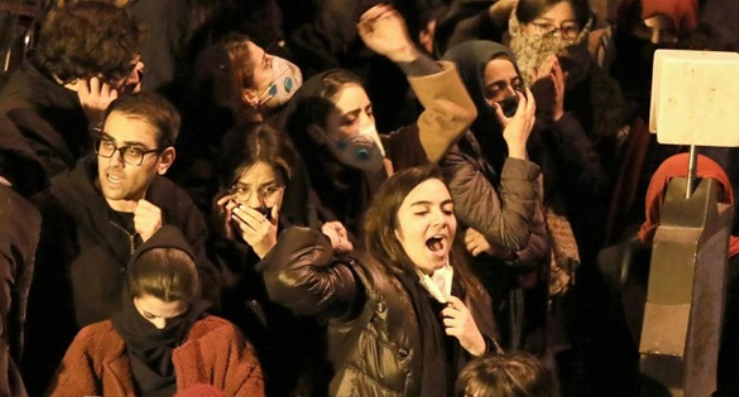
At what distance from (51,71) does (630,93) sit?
241 centimetres

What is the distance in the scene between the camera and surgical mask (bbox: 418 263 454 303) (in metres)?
5.89

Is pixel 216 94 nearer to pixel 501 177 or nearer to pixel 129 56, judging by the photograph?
pixel 129 56

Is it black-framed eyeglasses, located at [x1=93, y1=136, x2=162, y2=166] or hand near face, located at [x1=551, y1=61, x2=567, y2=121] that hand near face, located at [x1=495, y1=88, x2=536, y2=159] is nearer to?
hand near face, located at [x1=551, y1=61, x2=567, y2=121]

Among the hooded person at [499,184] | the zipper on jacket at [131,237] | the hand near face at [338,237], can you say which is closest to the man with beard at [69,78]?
the zipper on jacket at [131,237]

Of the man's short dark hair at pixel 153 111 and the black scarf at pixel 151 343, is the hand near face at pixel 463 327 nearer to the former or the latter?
the black scarf at pixel 151 343

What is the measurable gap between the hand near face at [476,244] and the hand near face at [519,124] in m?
0.26

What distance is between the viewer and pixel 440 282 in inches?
234

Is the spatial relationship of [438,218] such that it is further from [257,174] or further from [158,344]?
[158,344]

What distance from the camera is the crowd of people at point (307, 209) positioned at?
5.63 metres

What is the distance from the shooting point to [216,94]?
20.6 ft

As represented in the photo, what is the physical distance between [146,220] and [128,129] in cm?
24

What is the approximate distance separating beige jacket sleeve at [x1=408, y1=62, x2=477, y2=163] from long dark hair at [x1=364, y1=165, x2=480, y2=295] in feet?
1.27

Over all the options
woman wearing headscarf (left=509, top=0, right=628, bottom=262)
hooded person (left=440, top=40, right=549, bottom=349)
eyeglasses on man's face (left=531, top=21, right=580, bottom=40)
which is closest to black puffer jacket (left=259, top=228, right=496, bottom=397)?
hooded person (left=440, top=40, right=549, bottom=349)

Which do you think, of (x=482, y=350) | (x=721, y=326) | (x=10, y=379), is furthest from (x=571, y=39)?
(x=10, y=379)
